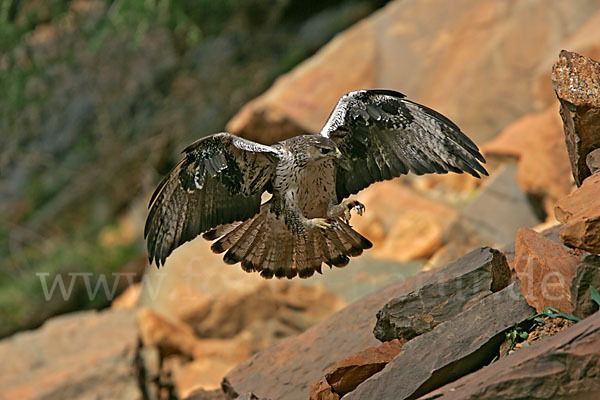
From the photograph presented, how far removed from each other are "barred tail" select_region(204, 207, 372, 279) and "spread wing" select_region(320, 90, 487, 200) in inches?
15.3

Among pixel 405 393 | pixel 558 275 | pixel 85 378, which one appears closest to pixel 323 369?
pixel 405 393

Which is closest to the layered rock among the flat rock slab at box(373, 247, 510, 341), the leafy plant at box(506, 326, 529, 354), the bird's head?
the flat rock slab at box(373, 247, 510, 341)

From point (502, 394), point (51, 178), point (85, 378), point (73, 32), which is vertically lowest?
point (502, 394)

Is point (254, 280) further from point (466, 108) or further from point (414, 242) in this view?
point (466, 108)

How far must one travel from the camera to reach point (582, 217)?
2.97 meters

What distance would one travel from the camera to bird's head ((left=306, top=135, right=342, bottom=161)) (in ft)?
13.0

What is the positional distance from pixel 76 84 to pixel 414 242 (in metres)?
6.69

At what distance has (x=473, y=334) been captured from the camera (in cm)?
300

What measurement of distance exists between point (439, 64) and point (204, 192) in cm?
588

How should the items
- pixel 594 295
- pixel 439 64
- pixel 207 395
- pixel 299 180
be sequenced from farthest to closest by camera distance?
pixel 439 64 → pixel 207 395 → pixel 299 180 → pixel 594 295

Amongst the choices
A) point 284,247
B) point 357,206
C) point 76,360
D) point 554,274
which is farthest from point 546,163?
point 76,360

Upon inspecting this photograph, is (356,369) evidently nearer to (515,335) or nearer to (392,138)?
(515,335)

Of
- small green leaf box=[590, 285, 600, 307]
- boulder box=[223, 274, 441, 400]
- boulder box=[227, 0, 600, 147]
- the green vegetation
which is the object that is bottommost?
small green leaf box=[590, 285, 600, 307]

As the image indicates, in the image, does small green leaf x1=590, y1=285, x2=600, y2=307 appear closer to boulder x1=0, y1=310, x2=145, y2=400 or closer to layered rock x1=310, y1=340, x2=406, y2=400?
layered rock x1=310, y1=340, x2=406, y2=400
